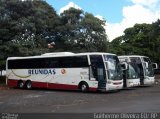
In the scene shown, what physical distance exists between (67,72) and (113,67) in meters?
4.05

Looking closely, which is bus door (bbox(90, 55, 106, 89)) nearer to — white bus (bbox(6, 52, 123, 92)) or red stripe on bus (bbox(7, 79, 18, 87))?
white bus (bbox(6, 52, 123, 92))

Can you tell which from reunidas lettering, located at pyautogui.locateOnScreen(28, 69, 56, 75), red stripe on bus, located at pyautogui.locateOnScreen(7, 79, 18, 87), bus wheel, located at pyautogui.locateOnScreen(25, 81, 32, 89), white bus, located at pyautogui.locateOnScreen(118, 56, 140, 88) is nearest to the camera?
white bus, located at pyautogui.locateOnScreen(118, 56, 140, 88)

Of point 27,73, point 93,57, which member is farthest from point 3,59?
point 93,57

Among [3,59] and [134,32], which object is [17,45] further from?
[134,32]

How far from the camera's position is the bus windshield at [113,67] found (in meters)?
28.5

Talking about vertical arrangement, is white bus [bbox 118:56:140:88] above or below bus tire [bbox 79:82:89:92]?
above

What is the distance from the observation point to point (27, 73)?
34719 millimetres

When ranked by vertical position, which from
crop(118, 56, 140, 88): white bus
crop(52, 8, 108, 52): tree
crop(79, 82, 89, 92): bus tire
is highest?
crop(52, 8, 108, 52): tree

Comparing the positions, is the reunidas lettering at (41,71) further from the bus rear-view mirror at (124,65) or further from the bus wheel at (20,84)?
the bus rear-view mirror at (124,65)

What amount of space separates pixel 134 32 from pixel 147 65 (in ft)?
131

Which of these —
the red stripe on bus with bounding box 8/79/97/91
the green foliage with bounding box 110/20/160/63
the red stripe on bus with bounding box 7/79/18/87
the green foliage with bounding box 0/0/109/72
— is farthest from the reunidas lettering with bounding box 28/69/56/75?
the green foliage with bounding box 110/20/160/63

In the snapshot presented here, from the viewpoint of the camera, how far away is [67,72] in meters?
31.1

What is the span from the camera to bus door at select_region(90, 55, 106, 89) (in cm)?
2841

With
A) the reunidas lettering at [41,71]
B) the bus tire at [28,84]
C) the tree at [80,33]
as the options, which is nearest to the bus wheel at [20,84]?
the bus tire at [28,84]
